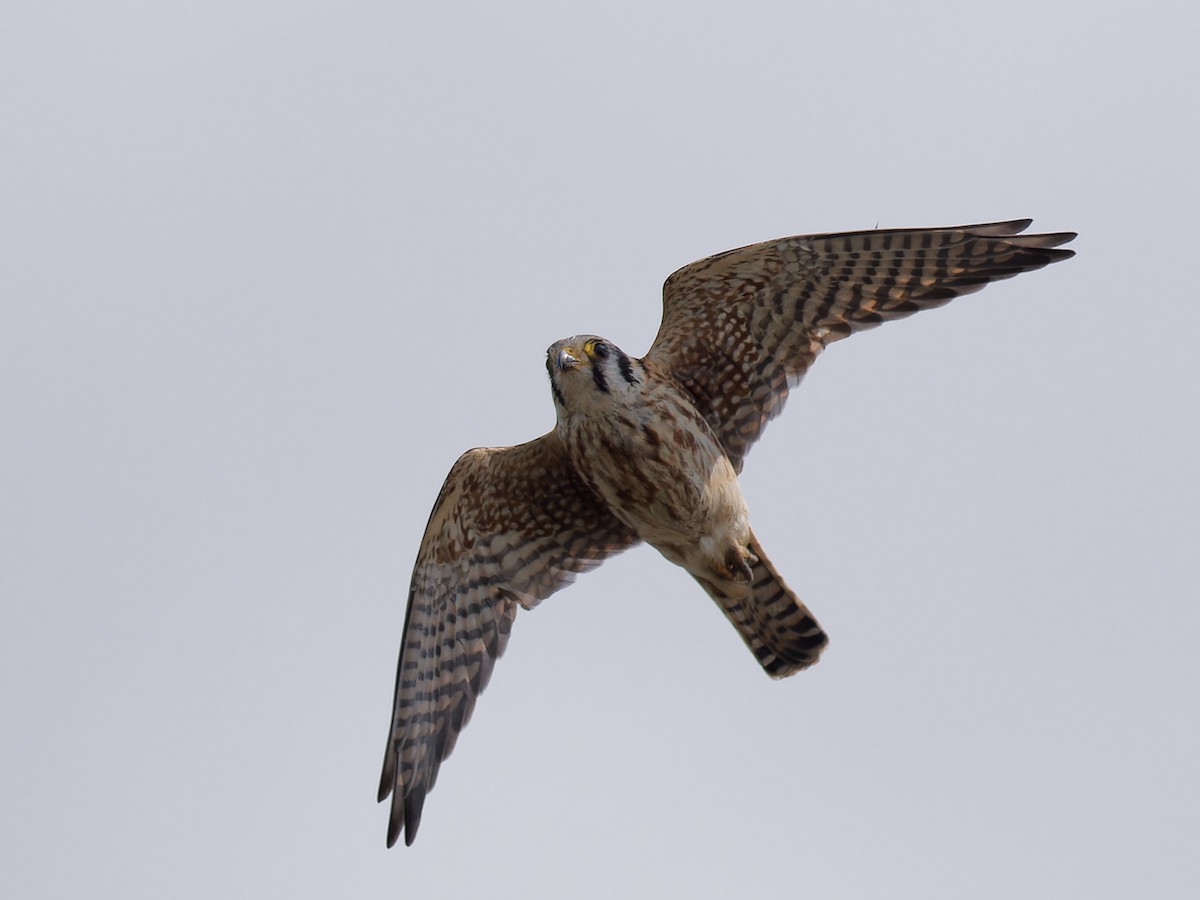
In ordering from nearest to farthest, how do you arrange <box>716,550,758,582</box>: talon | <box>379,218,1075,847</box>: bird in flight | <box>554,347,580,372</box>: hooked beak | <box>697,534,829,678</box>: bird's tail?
<box>554,347,580,372</box>: hooked beak, <box>379,218,1075,847</box>: bird in flight, <box>716,550,758,582</box>: talon, <box>697,534,829,678</box>: bird's tail

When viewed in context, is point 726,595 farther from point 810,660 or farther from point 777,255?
point 777,255

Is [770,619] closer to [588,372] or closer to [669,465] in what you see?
[669,465]

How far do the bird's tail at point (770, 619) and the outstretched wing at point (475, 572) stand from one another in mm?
781

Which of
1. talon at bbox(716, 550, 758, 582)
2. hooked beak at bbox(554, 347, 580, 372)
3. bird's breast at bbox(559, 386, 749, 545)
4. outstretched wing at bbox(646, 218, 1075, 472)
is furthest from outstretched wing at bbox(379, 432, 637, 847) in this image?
outstretched wing at bbox(646, 218, 1075, 472)

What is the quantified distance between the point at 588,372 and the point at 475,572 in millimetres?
1806

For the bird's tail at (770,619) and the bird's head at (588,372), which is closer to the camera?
the bird's head at (588,372)

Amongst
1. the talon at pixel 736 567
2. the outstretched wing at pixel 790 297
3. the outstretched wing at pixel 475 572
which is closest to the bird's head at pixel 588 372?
the outstretched wing at pixel 790 297

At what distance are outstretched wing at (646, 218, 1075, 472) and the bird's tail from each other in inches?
30.7

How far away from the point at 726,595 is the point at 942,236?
262 centimetres

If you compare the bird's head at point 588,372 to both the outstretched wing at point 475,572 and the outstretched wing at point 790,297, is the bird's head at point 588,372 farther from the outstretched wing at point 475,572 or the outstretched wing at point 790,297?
the outstretched wing at point 475,572

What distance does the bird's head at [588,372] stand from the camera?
392 inches

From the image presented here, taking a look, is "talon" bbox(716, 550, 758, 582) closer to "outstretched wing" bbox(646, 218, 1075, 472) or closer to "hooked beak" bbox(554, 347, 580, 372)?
"outstretched wing" bbox(646, 218, 1075, 472)

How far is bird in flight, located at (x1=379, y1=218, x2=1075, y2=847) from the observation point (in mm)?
10023

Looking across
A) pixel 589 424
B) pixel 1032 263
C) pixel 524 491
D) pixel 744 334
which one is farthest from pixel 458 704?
pixel 1032 263
